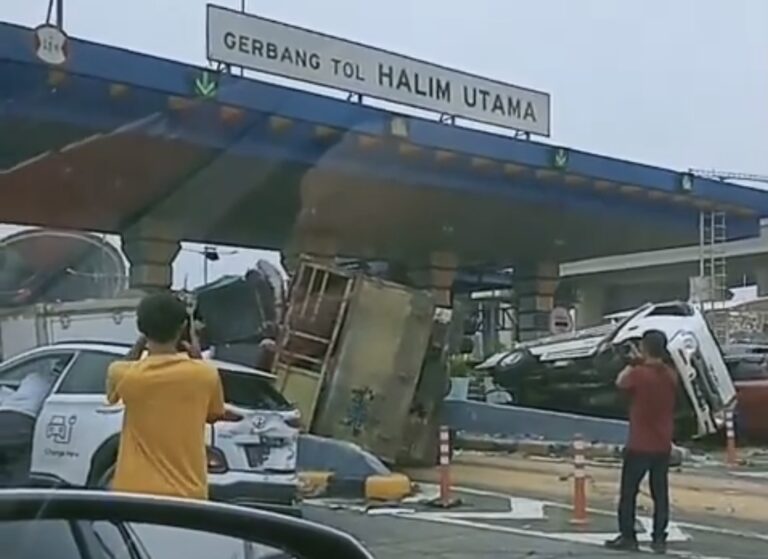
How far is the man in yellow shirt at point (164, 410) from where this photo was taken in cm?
538

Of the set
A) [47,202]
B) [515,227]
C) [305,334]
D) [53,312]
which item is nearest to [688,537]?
[305,334]

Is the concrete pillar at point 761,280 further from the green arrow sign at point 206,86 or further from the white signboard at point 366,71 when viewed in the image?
the green arrow sign at point 206,86

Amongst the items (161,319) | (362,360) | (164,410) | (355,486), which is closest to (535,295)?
(362,360)

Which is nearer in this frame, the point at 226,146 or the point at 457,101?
the point at 226,146

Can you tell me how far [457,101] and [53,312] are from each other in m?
11.5

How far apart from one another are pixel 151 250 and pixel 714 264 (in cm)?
1514

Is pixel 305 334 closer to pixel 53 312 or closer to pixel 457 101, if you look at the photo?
pixel 53 312

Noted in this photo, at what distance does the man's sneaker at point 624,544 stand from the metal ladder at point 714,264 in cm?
1777

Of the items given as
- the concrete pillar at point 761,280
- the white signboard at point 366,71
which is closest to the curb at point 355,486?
the white signboard at point 366,71

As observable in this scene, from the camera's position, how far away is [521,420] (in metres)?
19.8

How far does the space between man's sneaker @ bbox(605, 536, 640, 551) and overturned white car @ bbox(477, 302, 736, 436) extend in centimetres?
779

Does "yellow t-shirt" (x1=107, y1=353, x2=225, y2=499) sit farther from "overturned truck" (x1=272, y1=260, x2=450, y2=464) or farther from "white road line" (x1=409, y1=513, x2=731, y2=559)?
"overturned truck" (x1=272, y1=260, x2=450, y2=464)

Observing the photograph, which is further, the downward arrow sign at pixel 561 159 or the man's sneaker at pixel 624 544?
the downward arrow sign at pixel 561 159

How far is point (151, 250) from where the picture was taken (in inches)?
995
